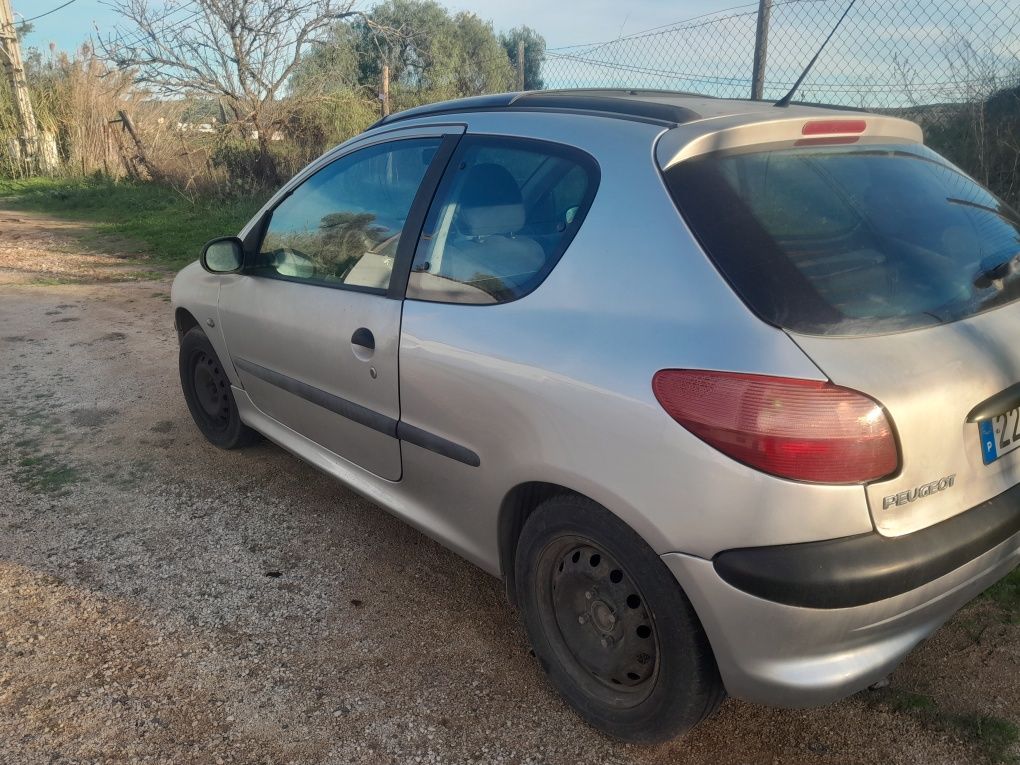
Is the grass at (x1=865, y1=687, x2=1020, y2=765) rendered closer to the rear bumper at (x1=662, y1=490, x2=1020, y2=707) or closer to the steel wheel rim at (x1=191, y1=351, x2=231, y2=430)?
the rear bumper at (x1=662, y1=490, x2=1020, y2=707)

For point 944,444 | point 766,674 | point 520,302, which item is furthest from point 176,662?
point 944,444

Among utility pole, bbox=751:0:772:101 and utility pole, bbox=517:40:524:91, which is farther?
utility pole, bbox=517:40:524:91

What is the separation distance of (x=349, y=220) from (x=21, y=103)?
21.7m

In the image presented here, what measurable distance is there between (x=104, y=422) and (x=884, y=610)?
4.29 meters

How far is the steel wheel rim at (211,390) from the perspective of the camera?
408 centimetres

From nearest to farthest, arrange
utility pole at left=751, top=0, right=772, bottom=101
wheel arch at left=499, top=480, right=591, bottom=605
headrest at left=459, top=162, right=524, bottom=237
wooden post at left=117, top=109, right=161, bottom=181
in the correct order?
wheel arch at left=499, top=480, right=591, bottom=605 < headrest at left=459, top=162, right=524, bottom=237 < utility pole at left=751, top=0, right=772, bottom=101 < wooden post at left=117, top=109, right=161, bottom=181

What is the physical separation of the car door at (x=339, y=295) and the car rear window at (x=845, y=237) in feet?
3.61

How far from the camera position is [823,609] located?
177cm

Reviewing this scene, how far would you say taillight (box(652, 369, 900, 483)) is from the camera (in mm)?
1713

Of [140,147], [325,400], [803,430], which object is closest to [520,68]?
[325,400]

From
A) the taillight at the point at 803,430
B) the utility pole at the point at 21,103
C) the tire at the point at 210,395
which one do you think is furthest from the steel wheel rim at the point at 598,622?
the utility pole at the point at 21,103

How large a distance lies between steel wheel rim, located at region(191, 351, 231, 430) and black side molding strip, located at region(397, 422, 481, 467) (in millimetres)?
1662

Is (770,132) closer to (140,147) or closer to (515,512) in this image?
(515,512)

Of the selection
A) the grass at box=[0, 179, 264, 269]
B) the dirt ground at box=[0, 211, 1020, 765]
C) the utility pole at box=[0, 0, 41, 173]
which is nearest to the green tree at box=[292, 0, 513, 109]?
the grass at box=[0, 179, 264, 269]
